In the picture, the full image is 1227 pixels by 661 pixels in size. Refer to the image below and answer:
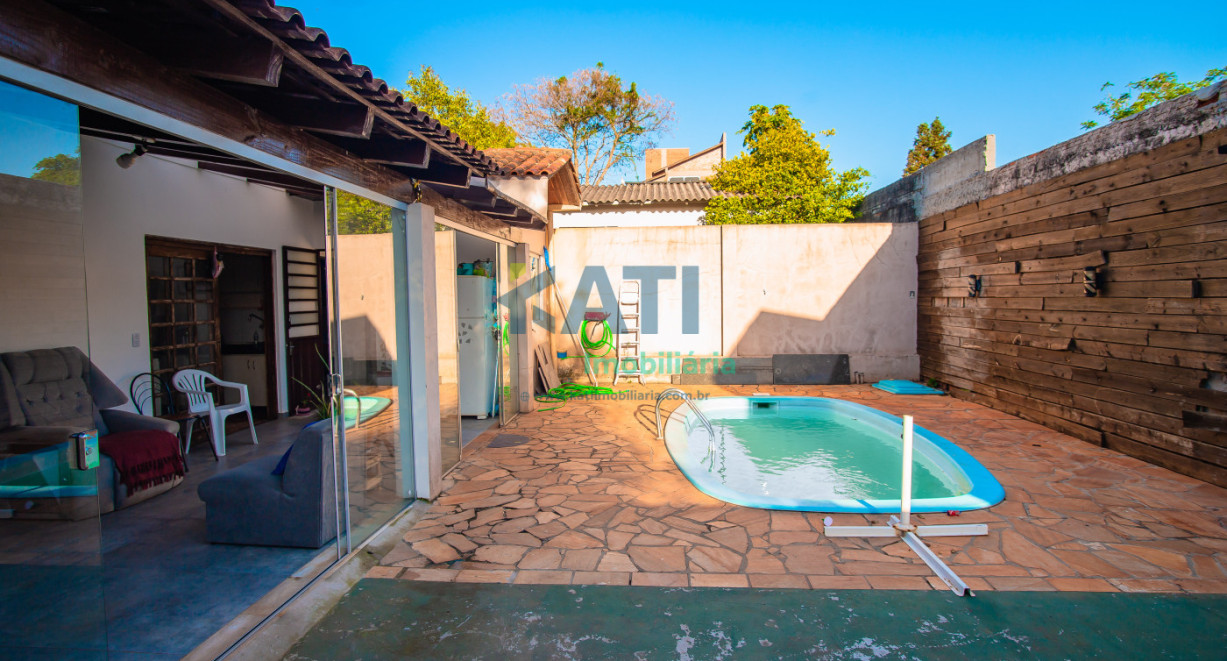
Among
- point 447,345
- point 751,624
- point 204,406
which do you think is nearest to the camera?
point 751,624

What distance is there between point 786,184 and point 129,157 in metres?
10.5

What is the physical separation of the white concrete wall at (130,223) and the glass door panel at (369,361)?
288 centimetres

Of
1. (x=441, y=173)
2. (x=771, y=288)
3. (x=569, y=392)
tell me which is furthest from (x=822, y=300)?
(x=441, y=173)

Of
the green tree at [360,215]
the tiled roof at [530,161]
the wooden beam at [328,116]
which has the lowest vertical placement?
the green tree at [360,215]

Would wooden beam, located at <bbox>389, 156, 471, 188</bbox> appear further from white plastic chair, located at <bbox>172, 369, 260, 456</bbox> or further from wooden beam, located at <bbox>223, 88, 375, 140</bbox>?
white plastic chair, located at <bbox>172, 369, 260, 456</bbox>

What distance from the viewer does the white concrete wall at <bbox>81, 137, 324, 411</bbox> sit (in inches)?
193

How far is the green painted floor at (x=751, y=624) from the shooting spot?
8.54 ft

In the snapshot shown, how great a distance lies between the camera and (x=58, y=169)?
6.08ft

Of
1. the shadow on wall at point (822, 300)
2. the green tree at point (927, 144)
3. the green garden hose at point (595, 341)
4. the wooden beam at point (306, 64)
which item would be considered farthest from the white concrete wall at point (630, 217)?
the green tree at point (927, 144)

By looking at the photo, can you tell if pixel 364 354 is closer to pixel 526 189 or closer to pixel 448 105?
pixel 526 189

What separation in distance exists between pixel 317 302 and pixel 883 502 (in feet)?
23.8

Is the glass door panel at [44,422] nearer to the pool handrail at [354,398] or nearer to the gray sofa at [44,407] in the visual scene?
the gray sofa at [44,407]
